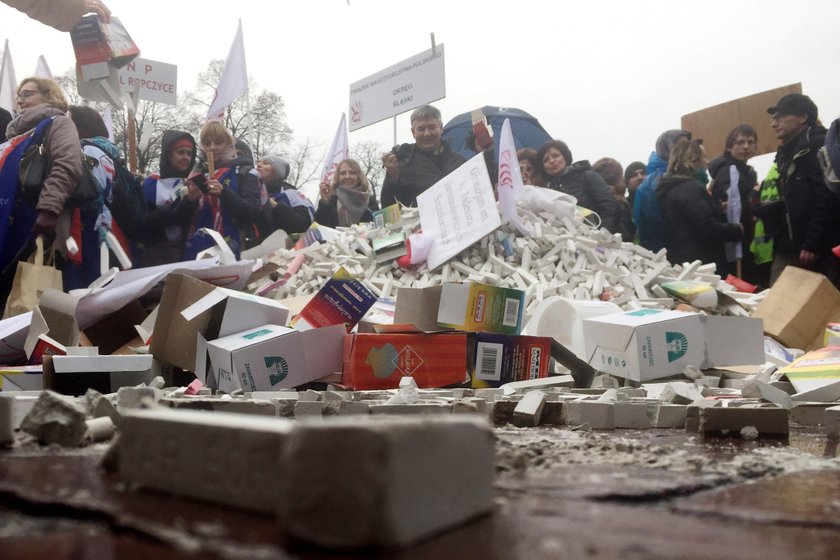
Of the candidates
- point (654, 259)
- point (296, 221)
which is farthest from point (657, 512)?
point (296, 221)

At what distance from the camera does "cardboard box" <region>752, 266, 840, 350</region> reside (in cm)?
559

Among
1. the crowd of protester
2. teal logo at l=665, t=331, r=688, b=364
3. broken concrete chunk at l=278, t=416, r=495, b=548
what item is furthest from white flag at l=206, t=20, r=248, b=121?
broken concrete chunk at l=278, t=416, r=495, b=548

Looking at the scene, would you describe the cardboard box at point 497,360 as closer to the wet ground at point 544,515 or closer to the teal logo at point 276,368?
the teal logo at point 276,368

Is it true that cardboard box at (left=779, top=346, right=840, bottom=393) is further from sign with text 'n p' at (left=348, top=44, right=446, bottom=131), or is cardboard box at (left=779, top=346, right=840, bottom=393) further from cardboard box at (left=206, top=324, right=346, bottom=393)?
sign with text 'n p' at (left=348, top=44, right=446, bottom=131)

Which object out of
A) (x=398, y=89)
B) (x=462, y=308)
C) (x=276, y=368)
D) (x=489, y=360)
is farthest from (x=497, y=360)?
(x=398, y=89)

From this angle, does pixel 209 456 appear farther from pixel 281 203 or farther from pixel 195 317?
pixel 281 203

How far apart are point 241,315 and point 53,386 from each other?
1.00 m

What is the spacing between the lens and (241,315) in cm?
421

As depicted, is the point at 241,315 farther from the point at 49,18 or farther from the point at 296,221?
the point at 49,18

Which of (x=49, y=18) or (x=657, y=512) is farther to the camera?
(x=49, y=18)

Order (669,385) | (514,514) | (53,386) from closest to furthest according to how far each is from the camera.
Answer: (514,514), (669,385), (53,386)

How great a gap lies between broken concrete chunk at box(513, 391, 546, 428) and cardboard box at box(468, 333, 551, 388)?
1369 millimetres

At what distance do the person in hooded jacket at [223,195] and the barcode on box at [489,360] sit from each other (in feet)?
11.4

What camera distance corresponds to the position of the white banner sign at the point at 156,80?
380 inches
